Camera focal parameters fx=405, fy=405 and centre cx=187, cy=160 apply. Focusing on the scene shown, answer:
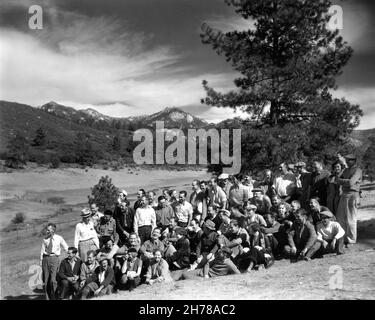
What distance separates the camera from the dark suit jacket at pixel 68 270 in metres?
8.67

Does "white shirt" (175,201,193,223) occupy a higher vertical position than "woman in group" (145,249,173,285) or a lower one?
higher

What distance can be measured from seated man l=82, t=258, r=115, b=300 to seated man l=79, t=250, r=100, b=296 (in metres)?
0.09

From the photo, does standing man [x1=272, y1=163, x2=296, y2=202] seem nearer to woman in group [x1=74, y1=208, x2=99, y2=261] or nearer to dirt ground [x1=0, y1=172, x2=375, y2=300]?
dirt ground [x1=0, y1=172, x2=375, y2=300]

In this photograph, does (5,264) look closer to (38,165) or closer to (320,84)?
(320,84)

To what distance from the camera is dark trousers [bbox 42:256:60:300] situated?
907cm

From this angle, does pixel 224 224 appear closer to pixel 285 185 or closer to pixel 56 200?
pixel 285 185

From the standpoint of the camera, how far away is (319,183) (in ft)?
30.6

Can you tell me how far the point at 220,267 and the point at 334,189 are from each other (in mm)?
3085

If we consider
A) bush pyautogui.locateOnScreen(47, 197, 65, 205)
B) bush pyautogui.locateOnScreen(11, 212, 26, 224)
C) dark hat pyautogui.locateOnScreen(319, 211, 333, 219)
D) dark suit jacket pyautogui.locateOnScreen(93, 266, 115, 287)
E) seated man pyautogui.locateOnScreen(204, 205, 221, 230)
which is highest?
dark hat pyautogui.locateOnScreen(319, 211, 333, 219)

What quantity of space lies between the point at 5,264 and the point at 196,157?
9156 mm

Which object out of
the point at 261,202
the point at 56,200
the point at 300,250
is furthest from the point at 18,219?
the point at 300,250

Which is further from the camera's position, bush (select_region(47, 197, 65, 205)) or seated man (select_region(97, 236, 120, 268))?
bush (select_region(47, 197, 65, 205))

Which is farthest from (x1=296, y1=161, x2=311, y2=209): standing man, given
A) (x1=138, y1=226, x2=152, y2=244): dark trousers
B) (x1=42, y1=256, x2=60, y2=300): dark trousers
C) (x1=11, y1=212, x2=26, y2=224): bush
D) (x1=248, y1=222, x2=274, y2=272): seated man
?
(x1=11, y1=212, x2=26, y2=224): bush

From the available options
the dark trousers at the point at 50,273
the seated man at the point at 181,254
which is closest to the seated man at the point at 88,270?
the dark trousers at the point at 50,273
